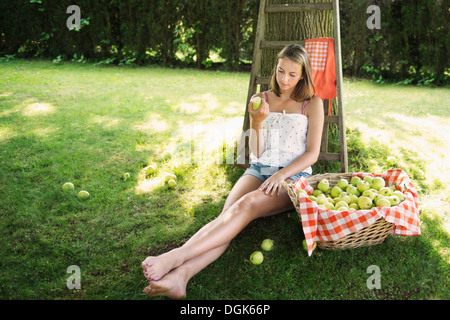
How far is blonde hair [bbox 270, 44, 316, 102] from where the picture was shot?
291 cm

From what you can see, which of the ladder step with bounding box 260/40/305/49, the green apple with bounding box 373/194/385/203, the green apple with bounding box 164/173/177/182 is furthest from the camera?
the green apple with bounding box 164/173/177/182

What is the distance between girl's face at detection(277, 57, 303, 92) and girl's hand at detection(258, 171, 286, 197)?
78 cm

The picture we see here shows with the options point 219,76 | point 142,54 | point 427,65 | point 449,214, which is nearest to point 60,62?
point 142,54

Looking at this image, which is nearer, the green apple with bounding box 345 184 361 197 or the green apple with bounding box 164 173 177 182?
the green apple with bounding box 345 184 361 197

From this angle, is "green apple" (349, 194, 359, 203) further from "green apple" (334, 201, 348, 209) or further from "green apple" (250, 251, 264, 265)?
"green apple" (250, 251, 264, 265)

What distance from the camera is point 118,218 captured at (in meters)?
3.12

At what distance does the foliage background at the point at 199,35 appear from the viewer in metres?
7.97

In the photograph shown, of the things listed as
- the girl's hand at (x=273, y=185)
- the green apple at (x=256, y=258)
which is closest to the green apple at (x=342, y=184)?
the girl's hand at (x=273, y=185)

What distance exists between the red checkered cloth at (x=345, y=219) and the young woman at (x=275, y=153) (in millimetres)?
350

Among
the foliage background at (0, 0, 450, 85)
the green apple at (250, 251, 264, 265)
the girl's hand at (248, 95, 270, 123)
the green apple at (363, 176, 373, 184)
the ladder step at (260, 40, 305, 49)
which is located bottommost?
the green apple at (250, 251, 264, 265)

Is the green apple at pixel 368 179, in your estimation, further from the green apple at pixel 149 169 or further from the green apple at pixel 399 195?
the green apple at pixel 149 169

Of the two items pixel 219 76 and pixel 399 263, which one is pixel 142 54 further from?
pixel 399 263

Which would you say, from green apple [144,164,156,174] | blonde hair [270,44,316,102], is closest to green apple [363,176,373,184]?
blonde hair [270,44,316,102]
